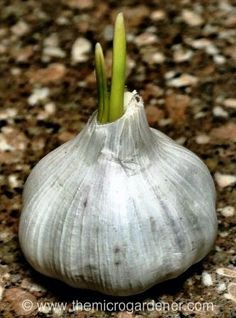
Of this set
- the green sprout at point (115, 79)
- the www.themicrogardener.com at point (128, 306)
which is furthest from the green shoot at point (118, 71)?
the www.themicrogardener.com at point (128, 306)

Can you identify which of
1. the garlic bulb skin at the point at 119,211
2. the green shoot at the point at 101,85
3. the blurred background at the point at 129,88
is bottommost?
the blurred background at the point at 129,88

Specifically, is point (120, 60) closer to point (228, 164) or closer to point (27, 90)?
point (228, 164)

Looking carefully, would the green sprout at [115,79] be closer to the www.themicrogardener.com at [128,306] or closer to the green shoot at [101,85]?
Answer: the green shoot at [101,85]

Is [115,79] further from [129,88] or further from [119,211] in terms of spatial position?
[129,88]

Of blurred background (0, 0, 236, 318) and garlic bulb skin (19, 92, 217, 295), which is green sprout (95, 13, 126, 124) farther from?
blurred background (0, 0, 236, 318)

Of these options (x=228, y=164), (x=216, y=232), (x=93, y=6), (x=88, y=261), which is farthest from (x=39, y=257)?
(x=93, y=6)

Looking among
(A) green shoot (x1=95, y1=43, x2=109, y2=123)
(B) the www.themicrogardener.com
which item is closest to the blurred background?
(B) the www.themicrogardener.com

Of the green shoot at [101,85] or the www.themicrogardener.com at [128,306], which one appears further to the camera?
the www.themicrogardener.com at [128,306]
